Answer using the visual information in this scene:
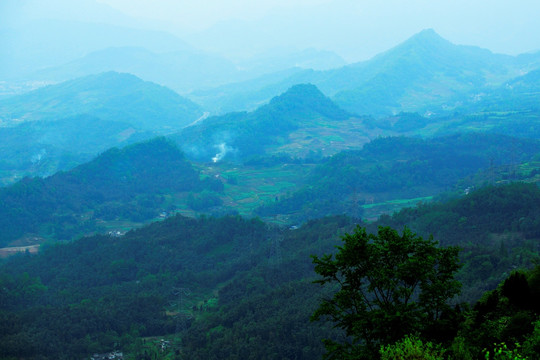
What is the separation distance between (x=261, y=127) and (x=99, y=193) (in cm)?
6123

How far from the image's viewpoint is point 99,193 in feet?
322

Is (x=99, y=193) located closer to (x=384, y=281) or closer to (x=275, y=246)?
(x=275, y=246)

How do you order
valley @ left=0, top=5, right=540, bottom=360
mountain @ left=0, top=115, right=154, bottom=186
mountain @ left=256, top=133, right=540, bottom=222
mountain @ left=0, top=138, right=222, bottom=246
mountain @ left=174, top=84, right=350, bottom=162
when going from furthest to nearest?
mountain @ left=174, top=84, right=350, bottom=162 < mountain @ left=0, top=115, right=154, bottom=186 < mountain @ left=256, top=133, right=540, bottom=222 < mountain @ left=0, top=138, right=222, bottom=246 < valley @ left=0, top=5, right=540, bottom=360

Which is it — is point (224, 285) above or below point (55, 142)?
below

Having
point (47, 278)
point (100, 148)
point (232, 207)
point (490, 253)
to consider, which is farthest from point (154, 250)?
point (100, 148)

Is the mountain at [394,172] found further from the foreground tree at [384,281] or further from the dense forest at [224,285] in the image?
the foreground tree at [384,281]

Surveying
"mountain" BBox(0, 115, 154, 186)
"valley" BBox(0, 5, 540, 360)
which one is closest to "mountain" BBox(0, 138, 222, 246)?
"valley" BBox(0, 5, 540, 360)

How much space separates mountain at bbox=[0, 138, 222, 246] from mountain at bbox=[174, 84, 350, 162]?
2285 centimetres

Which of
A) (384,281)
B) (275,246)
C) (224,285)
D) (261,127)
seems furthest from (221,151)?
(384,281)

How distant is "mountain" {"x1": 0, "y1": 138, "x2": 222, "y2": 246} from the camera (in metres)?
83.2

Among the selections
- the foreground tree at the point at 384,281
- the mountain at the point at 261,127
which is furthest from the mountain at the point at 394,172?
the foreground tree at the point at 384,281

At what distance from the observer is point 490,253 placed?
153ft

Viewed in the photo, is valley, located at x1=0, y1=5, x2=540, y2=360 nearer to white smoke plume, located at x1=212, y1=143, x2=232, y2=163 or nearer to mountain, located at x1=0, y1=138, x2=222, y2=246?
mountain, located at x1=0, y1=138, x2=222, y2=246

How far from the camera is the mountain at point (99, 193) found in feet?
273
